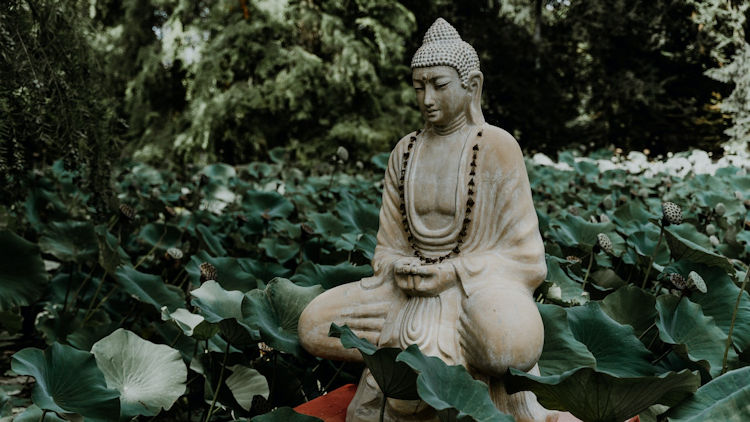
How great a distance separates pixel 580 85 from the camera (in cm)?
1514

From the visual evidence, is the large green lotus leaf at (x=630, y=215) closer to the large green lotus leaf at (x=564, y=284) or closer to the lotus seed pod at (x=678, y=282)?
the large green lotus leaf at (x=564, y=284)

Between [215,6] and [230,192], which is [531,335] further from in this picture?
[215,6]

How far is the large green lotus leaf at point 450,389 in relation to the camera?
1.41 metres

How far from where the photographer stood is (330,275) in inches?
98.7

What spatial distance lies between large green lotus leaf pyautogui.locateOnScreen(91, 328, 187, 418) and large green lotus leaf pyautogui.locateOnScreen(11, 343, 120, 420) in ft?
0.69

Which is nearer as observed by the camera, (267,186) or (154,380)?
(154,380)

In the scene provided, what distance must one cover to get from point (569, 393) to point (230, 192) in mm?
3448

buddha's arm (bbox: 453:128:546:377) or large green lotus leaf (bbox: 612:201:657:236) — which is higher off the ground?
buddha's arm (bbox: 453:128:546:377)

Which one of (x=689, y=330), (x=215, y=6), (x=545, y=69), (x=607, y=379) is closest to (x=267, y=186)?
(x=689, y=330)

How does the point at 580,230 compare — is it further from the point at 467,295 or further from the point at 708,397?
the point at 708,397

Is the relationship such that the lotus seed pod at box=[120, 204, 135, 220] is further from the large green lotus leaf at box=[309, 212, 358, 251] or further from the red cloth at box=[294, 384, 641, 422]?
the red cloth at box=[294, 384, 641, 422]

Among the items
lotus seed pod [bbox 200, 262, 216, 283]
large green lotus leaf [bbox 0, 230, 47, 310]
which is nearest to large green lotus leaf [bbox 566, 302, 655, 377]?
lotus seed pod [bbox 200, 262, 216, 283]

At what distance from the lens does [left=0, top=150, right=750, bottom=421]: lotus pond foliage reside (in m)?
1.54

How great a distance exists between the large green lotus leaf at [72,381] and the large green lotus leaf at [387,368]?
605 mm
